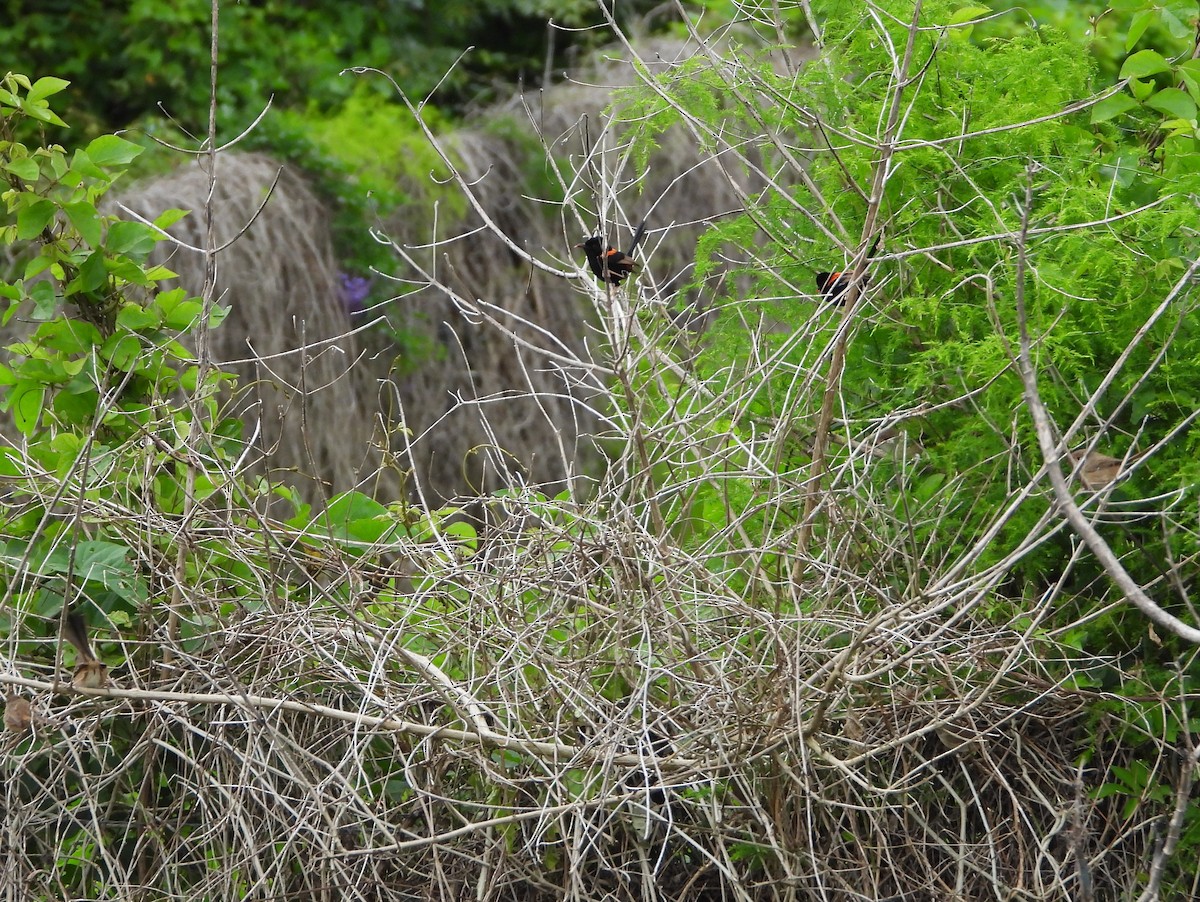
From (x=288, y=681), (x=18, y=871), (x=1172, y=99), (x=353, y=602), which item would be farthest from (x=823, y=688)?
(x=18, y=871)

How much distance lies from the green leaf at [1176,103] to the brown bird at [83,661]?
5.98ft

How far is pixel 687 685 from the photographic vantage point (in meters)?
1.78

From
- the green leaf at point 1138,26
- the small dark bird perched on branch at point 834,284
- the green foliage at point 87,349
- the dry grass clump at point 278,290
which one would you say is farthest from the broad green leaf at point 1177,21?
the dry grass clump at point 278,290

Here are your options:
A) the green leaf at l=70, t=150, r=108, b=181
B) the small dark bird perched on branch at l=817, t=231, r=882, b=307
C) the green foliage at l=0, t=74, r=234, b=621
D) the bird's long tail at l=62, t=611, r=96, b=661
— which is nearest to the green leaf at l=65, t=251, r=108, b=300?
the green foliage at l=0, t=74, r=234, b=621

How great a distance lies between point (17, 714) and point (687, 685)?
0.98m

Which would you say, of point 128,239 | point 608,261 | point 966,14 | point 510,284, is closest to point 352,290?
point 510,284

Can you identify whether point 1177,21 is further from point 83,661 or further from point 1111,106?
point 83,661

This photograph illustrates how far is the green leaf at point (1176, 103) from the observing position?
2004 mm

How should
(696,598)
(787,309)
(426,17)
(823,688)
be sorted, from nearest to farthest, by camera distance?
(823,688), (696,598), (787,309), (426,17)

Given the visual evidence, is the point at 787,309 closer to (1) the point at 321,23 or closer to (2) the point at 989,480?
(2) the point at 989,480

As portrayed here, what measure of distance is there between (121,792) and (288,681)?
0.39 meters

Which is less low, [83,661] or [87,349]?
[87,349]

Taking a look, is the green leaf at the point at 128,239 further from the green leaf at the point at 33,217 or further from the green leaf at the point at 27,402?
the green leaf at the point at 27,402

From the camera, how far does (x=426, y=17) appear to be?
716 cm
